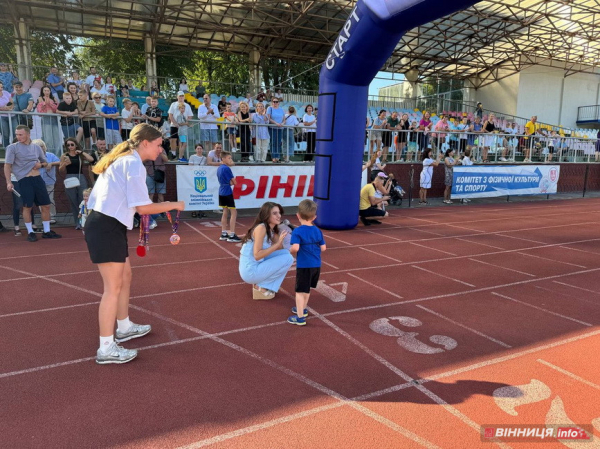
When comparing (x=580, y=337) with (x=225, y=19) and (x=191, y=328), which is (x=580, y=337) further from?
(x=225, y=19)

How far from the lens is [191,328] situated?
4625 mm

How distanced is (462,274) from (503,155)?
1372 centimetres

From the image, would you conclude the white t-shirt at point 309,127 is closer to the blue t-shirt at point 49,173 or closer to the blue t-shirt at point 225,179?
the blue t-shirt at point 225,179

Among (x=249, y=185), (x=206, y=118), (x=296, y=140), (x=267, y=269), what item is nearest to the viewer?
(x=267, y=269)

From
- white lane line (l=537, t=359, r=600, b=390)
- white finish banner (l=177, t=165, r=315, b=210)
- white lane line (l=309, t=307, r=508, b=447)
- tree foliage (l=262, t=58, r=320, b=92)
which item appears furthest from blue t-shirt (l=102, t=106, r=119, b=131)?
tree foliage (l=262, t=58, r=320, b=92)

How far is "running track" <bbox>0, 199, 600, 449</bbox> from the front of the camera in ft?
9.87

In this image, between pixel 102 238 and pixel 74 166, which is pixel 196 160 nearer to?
pixel 74 166

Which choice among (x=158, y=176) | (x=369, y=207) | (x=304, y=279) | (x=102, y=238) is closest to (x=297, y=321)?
(x=304, y=279)

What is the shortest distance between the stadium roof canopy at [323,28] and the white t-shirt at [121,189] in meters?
20.1

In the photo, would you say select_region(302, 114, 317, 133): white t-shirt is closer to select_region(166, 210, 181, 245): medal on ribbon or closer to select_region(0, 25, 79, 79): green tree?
select_region(166, 210, 181, 245): medal on ribbon

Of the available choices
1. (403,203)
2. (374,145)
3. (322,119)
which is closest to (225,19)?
(374,145)

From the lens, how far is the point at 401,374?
3.76 meters

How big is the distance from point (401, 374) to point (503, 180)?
15.7 metres

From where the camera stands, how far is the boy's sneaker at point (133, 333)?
14.0ft
